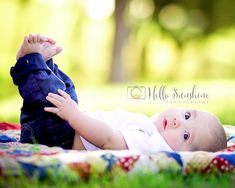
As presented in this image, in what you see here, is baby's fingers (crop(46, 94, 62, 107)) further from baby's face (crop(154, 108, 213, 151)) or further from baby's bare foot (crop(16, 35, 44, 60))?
baby's face (crop(154, 108, 213, 151))

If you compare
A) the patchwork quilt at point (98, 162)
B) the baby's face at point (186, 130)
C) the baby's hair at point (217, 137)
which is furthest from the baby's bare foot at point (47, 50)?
the baby's hair at point (217, 137)

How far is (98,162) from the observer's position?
2457 mm

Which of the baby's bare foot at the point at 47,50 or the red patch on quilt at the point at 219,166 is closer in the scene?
the red patch on quilt at the point at 219,166

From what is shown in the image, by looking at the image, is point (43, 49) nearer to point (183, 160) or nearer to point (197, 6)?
point (183, 160)

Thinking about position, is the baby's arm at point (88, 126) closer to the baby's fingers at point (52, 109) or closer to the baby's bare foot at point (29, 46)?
the baby's fingers at point (52, 109)

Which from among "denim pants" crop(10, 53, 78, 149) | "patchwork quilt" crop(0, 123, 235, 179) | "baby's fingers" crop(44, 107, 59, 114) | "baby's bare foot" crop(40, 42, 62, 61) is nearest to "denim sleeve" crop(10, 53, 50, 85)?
"denim pants" crop(10, 53, 78, 149)

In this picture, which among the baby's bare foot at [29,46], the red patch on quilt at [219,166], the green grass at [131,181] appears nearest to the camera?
the green grass at [131,181]

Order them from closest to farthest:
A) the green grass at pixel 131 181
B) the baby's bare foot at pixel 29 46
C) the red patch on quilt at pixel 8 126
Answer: the green grass at pixel 131 181
the baby's bare foot at pixel 29 46
the red patch on quilt at pixel 8 126

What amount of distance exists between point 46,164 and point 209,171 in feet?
2.56

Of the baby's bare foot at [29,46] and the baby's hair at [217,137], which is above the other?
the baby's bare foot at [29,46]

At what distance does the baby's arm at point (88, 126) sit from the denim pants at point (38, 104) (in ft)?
0.32

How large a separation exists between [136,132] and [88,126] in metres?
0.28

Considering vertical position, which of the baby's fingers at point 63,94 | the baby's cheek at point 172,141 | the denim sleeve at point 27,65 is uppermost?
the denim sleeve at point 27,65

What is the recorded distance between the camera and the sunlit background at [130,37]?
486 inches
